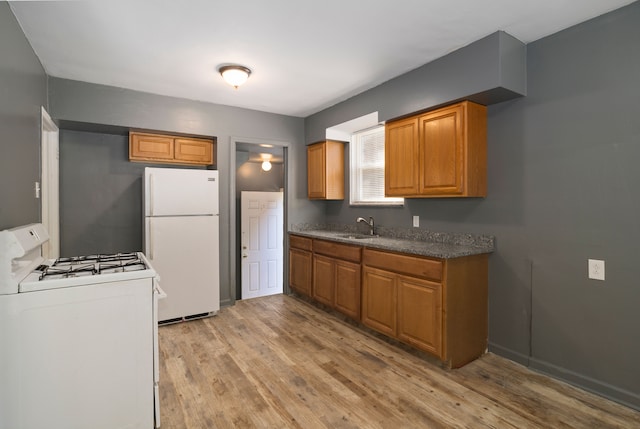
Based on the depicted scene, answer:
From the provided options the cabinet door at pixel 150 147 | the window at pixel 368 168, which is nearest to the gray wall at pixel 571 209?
the window at pixel 368 168

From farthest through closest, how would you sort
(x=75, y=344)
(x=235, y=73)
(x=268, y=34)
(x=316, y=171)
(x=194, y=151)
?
(x=316, y=171), (x=194, y=151), (x=235, y=73), (x=268, y=34), (x=75, y=344)

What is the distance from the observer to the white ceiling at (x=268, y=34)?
2.11 metres

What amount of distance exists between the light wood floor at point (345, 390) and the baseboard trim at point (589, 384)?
5 centimetres

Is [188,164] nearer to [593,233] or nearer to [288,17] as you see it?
[288,17]

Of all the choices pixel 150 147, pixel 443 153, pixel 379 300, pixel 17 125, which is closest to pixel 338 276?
pixel 379 300

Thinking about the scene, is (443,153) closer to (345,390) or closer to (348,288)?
(348,288)

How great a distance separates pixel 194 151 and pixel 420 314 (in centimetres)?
324

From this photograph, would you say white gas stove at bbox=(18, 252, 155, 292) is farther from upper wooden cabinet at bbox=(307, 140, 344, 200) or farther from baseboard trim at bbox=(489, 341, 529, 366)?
baseboard trim at bbox=(489, 341, 529, 366)

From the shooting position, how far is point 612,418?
1.97 meters

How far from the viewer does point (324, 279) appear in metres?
3.90

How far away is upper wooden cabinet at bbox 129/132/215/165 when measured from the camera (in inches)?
149

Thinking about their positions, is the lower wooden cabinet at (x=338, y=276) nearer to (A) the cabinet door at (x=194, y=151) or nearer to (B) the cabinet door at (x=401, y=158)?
(B) the cabinet door at (x=401, y=158)

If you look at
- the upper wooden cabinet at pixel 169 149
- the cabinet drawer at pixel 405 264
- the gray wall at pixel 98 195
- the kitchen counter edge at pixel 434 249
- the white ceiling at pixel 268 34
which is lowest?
the cabinet drawer at pixel 405 264

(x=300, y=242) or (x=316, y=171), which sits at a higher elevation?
(x=316, y=171)
